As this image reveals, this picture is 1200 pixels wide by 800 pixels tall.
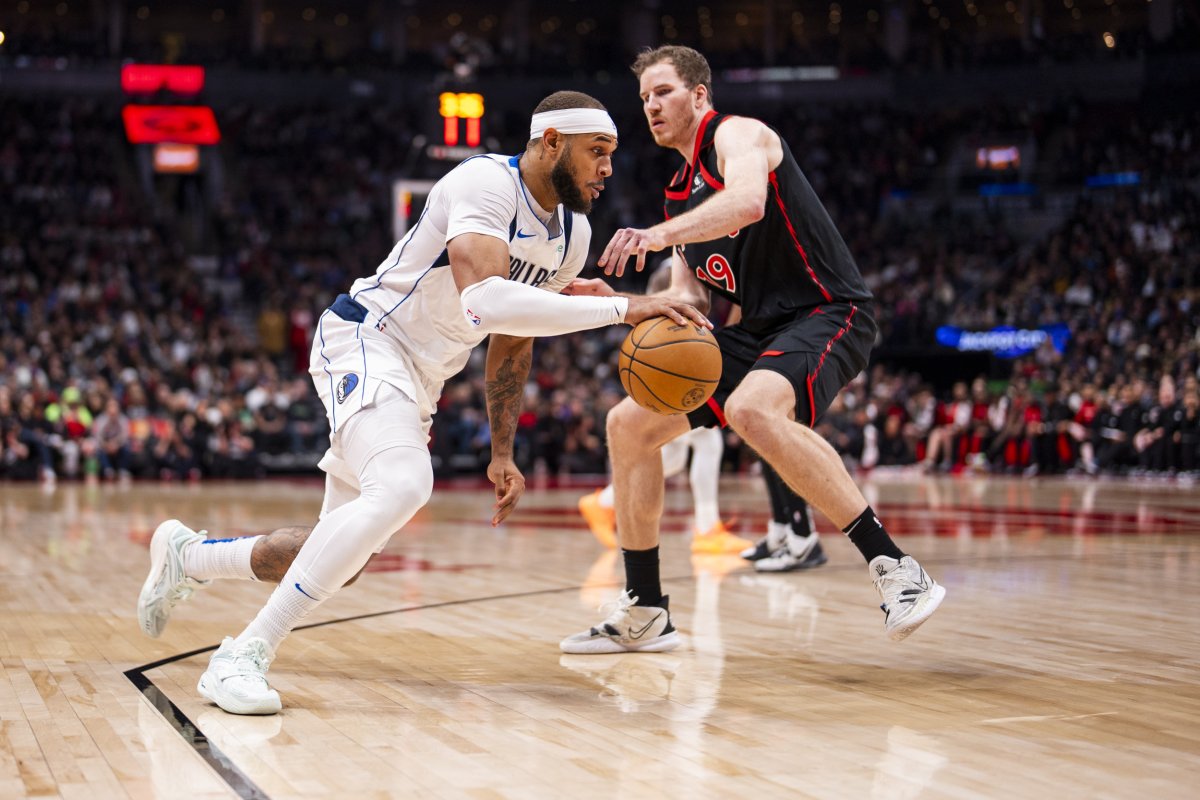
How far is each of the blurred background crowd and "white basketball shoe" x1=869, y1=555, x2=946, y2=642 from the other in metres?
12.1

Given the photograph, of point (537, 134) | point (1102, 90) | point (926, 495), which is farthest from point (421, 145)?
point (1102, 90)

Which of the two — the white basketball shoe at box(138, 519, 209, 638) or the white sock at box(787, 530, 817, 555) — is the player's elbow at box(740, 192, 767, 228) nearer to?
the white basketball shoe at box(138, 519, 209, 638)

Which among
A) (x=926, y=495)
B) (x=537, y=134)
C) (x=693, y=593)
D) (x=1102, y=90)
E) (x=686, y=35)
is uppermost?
(x=686, y=35)

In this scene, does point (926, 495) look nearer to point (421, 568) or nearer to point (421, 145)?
point (421, 145)

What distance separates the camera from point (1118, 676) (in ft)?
14.0

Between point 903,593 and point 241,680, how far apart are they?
2143 millimetres

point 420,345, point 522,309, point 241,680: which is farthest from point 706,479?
point 241,680

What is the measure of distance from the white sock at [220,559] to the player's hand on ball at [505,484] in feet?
2.74

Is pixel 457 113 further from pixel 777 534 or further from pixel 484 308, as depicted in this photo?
pixel 484 308

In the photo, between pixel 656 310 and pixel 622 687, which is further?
pixel 622 687

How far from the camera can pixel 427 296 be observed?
14.2 ft

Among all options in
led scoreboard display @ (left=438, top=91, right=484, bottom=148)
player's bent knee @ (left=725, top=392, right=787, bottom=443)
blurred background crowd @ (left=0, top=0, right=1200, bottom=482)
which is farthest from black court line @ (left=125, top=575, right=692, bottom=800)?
blurred background crowd @ (left=0, top=0, right=1200, bottom=482)

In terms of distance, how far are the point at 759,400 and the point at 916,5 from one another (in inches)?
1308

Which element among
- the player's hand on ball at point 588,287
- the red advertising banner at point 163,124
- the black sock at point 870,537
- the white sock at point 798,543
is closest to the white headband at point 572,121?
the player's hand on ball at point 588,287
